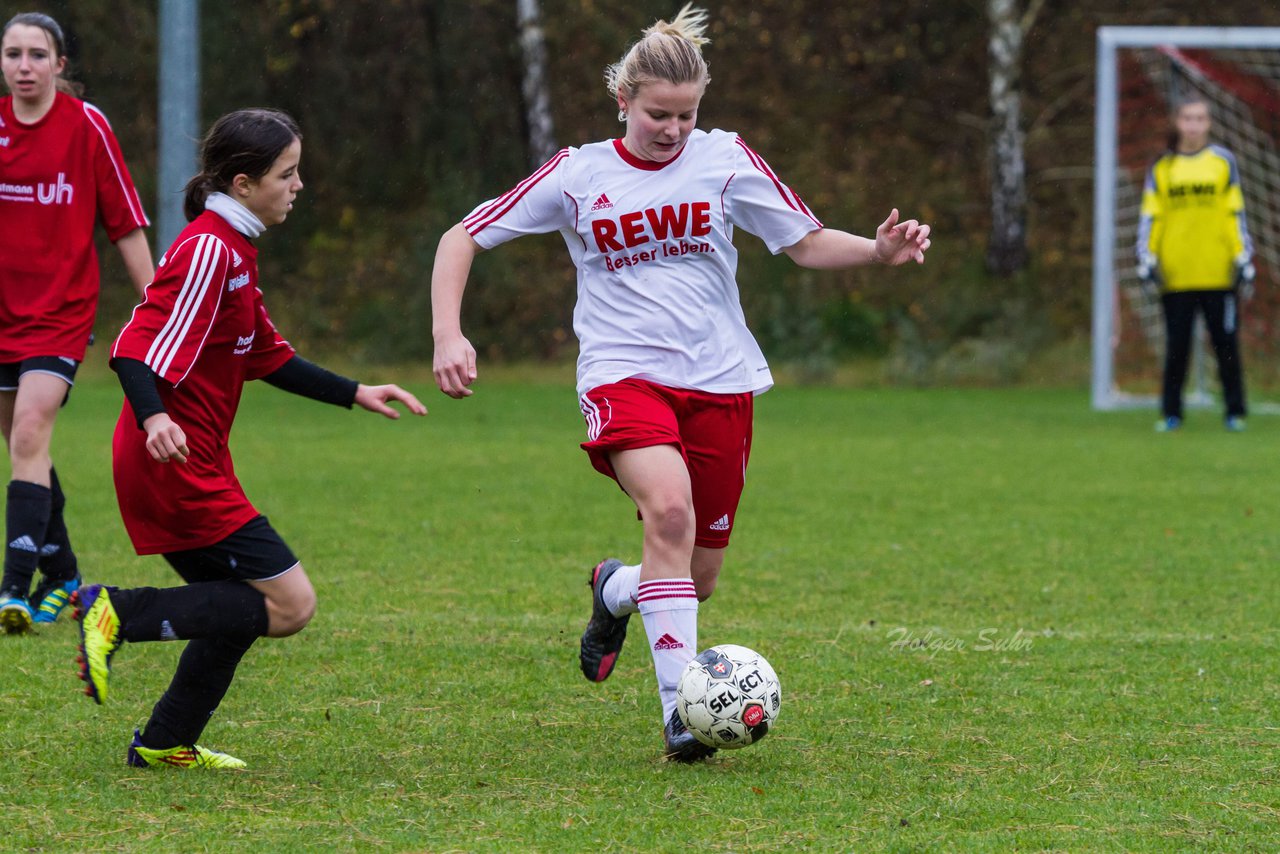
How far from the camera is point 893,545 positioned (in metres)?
7.98

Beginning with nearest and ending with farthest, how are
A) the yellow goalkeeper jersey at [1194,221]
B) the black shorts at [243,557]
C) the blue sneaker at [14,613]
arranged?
the black shorts at [243,557] → the blue sneaker at [14,613] → the yellow goalkeeper jersey at [1194,221]

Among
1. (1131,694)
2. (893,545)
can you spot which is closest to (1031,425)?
(893,545)

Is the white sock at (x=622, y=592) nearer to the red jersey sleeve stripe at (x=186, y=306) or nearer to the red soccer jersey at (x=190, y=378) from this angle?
the red soccer jersey at (x=190, y=378)

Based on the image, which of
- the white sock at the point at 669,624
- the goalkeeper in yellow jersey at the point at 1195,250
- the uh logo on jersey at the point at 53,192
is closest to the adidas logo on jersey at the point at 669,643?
the white sock at the point at 669,624

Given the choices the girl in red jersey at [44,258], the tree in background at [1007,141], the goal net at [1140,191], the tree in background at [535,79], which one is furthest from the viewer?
the tree in background at [535,79]

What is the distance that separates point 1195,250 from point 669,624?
10.0m

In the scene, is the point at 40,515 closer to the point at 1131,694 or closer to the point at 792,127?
the point at 1131,694

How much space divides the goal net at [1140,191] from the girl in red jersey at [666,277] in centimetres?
1037

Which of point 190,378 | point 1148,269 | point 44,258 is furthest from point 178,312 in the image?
point 1148,269

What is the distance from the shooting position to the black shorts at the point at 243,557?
405 centimetres

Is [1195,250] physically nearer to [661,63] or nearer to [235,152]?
[661,63]

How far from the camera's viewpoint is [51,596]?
6035 mm

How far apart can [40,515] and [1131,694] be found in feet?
11.6

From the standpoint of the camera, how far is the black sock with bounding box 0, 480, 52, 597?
576 cm
